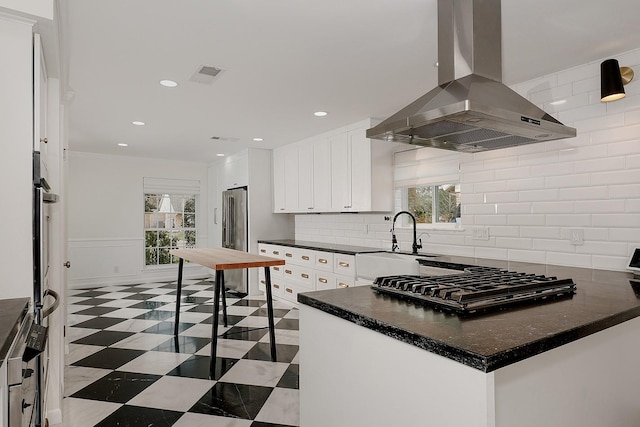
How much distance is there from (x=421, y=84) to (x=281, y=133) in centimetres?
218

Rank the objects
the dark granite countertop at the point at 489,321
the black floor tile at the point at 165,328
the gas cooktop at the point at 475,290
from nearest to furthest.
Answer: the dark granite countertop at the point at 489,321, the gas cooktop at the point at 475,290, the black floor tile at the point at 165,328

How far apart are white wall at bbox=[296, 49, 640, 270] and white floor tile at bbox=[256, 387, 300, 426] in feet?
6.30

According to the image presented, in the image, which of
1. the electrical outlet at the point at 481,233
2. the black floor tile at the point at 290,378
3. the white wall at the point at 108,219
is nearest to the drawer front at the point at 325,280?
the black floor tile at the point at 290,378

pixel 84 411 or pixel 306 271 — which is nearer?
pixel 84 411

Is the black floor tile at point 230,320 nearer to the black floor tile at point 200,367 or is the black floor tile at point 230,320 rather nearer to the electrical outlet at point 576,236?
the black floor tile at point 200,367

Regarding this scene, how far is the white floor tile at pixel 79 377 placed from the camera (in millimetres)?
2584

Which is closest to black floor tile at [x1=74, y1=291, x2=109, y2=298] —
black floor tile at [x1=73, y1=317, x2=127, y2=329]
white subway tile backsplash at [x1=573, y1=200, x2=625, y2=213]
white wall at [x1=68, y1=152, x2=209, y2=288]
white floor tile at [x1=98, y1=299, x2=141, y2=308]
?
white wall at [x1=68, y1=152, x2=209, y2=288]

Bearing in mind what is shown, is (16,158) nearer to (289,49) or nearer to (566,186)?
(289,49)

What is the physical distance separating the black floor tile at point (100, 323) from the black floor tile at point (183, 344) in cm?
100

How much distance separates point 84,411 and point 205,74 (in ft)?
7.78

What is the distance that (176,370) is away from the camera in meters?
2.88

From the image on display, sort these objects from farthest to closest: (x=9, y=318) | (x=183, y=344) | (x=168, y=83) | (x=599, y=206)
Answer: (x=183, y=344), (x=168, y=83), (x=599, y=206), (x=9, y=318)

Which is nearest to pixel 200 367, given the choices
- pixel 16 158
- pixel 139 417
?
pixel 139 417

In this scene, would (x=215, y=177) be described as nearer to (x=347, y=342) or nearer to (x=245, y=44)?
(x=245, y=44)
